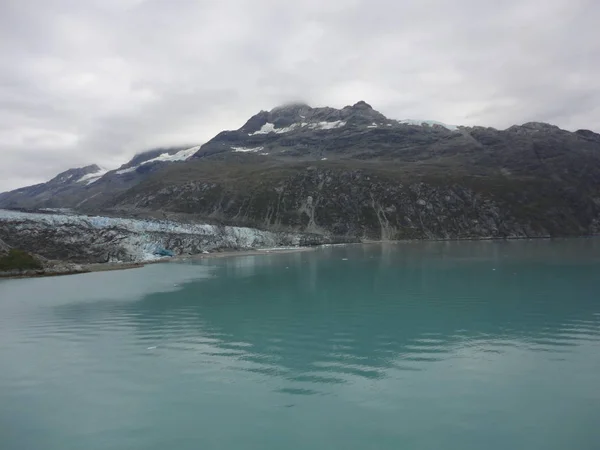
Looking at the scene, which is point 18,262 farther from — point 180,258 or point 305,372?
point 305,372

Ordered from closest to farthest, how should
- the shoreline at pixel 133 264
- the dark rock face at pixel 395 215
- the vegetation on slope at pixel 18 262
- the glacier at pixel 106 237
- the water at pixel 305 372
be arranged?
the water at pixel 305 372 < the vegetation on slope at pixel 18 262 < the shoreline at pixel 133 264 < the glacier at pixel 106 237 < the dark rock face at pixel 395 215

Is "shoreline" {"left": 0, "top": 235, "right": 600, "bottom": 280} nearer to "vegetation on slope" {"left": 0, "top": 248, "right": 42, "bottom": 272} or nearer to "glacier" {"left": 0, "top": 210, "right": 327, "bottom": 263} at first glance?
"vegetation on slope" {"left": 0, "top": 248, "right": 42, "bottom": 272}

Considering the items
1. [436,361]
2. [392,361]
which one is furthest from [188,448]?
[436,361]

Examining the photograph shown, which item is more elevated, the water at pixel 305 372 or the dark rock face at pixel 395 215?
the dark rock face at pixel 395 215

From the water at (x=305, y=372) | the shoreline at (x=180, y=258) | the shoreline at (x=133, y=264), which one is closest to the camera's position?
the water at (x=305, y=372)

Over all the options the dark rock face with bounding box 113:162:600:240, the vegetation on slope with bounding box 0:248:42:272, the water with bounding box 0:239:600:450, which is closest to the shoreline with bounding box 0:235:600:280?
the vegetation on slope with bounding box 0:248:42:272

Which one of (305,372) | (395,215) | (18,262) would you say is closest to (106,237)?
(18,262)

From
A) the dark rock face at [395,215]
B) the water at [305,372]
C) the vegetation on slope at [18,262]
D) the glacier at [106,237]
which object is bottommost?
the water at [305,372]

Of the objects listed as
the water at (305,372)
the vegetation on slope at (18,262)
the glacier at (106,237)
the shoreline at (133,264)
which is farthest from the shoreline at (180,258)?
the water at (305,372)

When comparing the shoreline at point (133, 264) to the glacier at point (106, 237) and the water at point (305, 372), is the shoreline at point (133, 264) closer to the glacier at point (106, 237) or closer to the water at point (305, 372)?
the glacier at point (106, 237)
